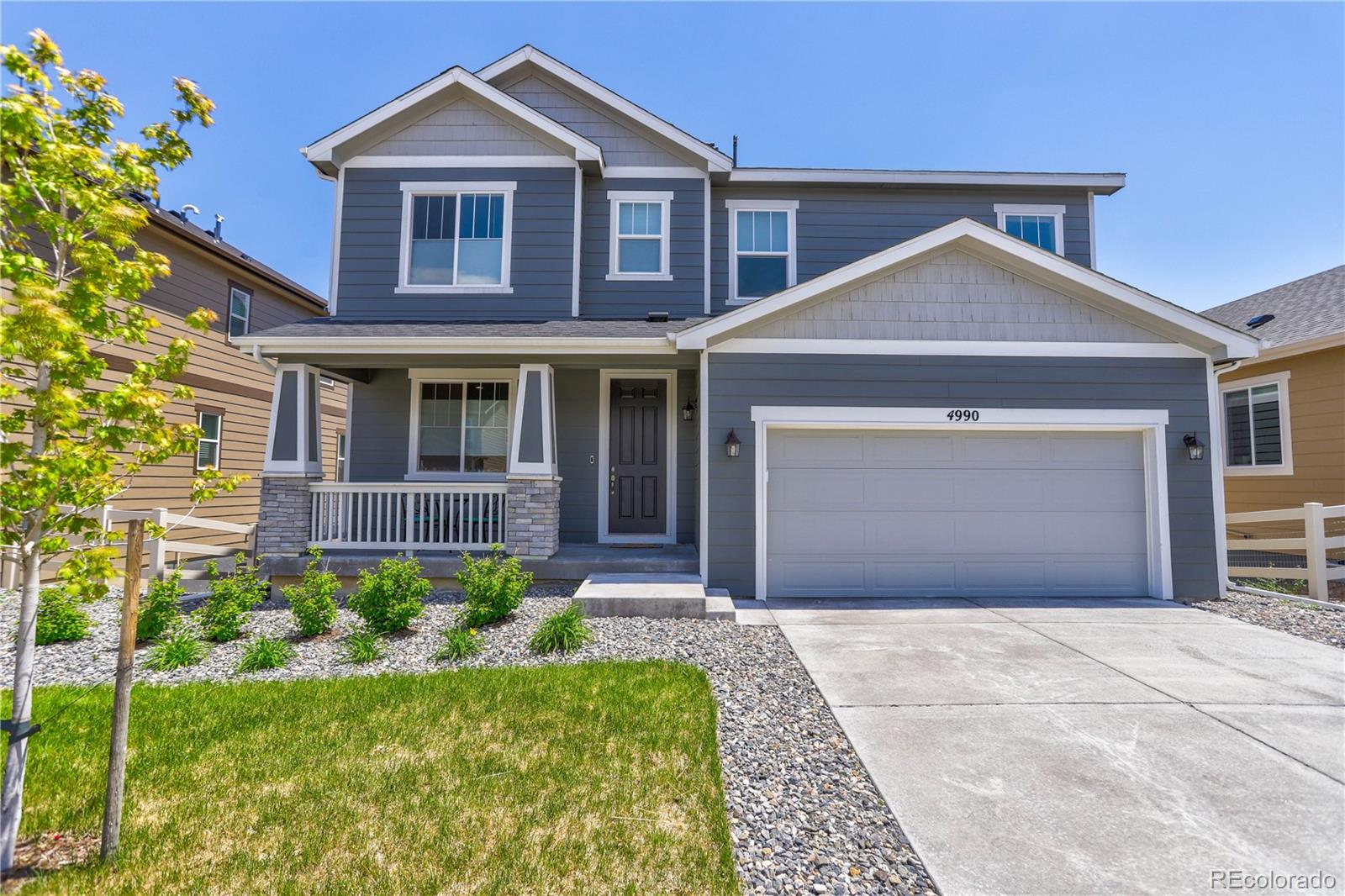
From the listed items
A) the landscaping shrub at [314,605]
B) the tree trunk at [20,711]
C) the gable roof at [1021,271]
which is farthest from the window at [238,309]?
the tree trunk at [20,711]

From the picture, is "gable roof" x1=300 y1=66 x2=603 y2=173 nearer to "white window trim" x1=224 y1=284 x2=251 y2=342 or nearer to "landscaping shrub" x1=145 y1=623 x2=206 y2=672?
"white window trim" x1=224 y1=284 x2=251 y2=342

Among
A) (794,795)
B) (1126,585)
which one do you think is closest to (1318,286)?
(1126,585)

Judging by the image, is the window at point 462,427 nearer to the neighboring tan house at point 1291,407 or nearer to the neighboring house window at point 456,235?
the neighboring house window at point 456,235

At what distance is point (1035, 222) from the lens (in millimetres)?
10570

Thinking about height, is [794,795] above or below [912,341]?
below

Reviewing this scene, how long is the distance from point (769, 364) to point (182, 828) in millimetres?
6568

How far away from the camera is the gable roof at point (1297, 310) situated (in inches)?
388

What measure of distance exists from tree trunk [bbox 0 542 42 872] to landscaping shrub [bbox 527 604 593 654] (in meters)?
3.22

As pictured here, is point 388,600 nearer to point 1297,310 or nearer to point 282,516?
point 282,516

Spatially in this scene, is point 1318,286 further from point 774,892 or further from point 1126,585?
point 774,892

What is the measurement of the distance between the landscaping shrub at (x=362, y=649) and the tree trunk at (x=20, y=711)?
2543 millimetres

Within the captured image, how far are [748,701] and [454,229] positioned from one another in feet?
28.2

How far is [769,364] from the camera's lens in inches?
295

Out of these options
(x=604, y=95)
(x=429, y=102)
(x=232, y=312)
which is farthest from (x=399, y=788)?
(x=232, y=312)
